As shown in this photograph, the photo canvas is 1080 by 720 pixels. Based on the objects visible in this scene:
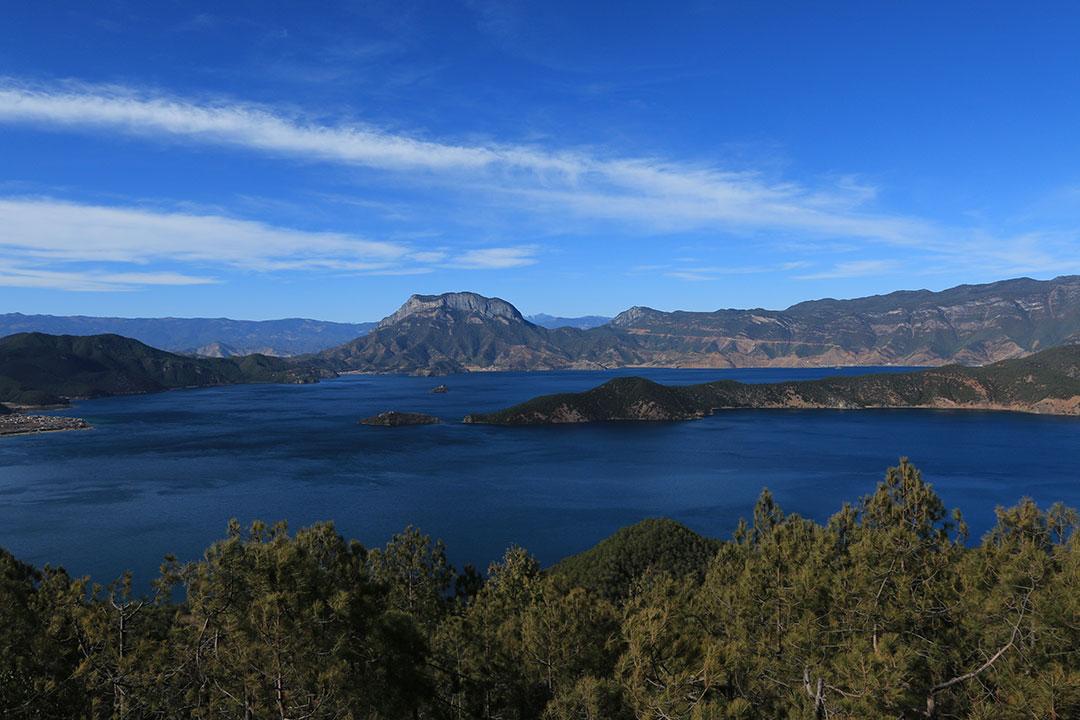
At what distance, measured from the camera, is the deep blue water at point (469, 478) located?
82.4m

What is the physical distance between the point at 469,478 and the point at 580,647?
102089 millimetres

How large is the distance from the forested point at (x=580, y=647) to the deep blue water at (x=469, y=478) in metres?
57.1

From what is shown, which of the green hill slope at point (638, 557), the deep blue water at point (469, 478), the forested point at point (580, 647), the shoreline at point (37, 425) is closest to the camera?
the forested point at point (580, 647)

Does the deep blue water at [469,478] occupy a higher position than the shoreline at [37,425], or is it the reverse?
the shoreline at [37,425]

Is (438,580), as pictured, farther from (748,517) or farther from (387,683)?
(748,517)

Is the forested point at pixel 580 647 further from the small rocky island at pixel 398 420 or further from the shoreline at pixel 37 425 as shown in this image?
the shoreline at pixel 37 425

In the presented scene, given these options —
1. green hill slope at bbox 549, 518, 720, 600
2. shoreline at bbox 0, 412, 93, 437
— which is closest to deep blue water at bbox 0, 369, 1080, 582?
shoreline at bbox 0, 412, 93, 437

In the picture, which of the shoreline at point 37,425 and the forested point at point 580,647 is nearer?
the forested point at point 580,647

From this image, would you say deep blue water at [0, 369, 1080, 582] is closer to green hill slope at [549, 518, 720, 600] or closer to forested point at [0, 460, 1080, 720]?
green hill slope at [549, 518, 720, 600]

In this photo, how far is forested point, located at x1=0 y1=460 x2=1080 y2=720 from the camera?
Answer: 1133 cm

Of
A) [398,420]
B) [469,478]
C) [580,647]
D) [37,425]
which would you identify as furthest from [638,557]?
[37,425]

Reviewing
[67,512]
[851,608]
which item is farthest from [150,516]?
[851,608]

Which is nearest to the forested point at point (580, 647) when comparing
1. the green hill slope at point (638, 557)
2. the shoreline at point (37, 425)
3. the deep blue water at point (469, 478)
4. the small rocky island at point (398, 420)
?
the green hill slope at point (638, 557)

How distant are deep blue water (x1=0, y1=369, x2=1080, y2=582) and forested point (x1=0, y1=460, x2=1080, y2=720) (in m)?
57.1
